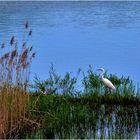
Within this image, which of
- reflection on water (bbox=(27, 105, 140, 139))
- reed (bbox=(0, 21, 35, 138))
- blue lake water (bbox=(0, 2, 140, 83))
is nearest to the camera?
reed (bbox=(0, 21, 35, 138))

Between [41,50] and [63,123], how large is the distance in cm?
1488

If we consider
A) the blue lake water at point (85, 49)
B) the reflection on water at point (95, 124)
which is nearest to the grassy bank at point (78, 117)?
the reflection on water at point (95, 124)

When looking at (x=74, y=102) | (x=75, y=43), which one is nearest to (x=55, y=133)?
(x=74, y=102)

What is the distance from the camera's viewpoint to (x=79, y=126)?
7.45 metres

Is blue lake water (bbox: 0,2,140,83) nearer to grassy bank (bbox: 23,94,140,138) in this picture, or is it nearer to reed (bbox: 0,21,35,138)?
grassy bank (bbox: 23,94,140,138)

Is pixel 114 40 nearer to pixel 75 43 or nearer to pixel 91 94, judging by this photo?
pixel 75 43

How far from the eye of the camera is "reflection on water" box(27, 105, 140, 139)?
23.4 feet

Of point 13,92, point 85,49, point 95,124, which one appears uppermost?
point 85,49

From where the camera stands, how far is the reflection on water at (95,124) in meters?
7.14

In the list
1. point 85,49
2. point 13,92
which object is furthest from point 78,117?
point 85,49

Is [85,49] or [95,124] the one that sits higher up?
[85,49]

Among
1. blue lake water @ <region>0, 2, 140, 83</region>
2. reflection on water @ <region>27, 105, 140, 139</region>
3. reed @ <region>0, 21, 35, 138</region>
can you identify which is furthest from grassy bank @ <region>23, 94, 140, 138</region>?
blue lake water @ <region>0, 2, 140, 83</region>

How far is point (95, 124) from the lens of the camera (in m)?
7.62

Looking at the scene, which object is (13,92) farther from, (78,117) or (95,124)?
(95,124)
